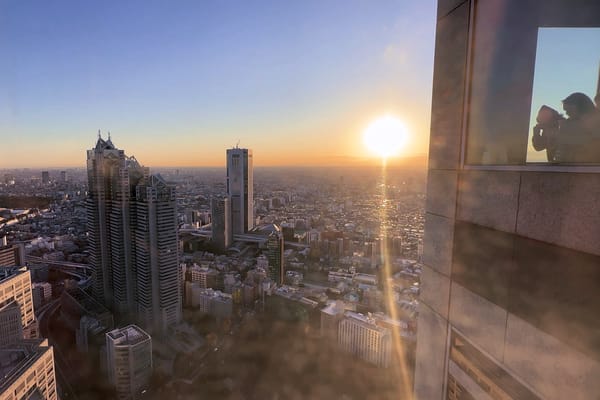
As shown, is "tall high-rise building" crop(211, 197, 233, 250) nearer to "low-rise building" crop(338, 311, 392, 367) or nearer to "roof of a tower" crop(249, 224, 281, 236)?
"roof of a tower" crop(249, 224, 281, 236)

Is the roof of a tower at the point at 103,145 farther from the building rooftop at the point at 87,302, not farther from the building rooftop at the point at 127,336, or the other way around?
the building rooftop at the point at 127,336

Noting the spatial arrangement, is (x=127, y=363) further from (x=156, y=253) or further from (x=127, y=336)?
(x=156, y=253)

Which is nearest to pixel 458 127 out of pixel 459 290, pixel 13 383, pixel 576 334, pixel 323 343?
pixel 459 290

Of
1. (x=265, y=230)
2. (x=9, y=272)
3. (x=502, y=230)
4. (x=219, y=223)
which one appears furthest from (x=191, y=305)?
(x=502, y=230)

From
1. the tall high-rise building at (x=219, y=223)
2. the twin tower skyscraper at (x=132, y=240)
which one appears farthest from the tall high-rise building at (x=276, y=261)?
the tall high-rise building at (x=219, y=223)

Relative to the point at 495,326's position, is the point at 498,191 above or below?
above

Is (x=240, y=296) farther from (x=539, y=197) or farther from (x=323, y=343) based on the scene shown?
(x=539, y=197)
